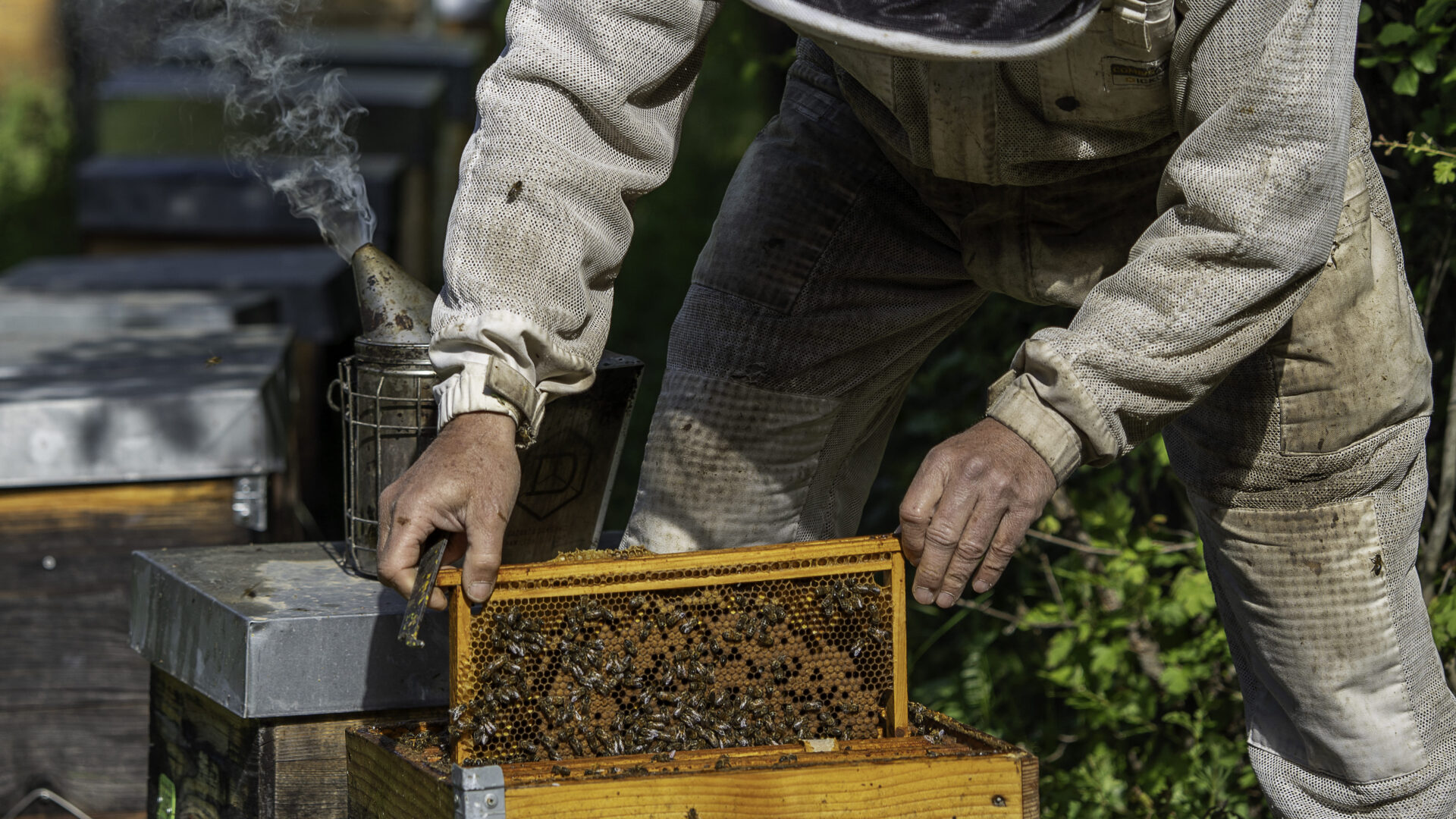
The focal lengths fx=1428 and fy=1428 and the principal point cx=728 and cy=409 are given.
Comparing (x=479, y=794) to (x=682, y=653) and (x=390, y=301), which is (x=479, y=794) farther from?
(x=390, y=301)

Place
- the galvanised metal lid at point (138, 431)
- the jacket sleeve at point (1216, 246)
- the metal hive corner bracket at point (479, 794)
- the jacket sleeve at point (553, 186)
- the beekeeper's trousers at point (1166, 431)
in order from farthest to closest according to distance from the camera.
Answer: the galvanised metal lid at point (138, 431), the beekeeper's trousers at point (1166, 431), the jacket sleeve at point (553, 186), the jacket sleeve at point (1216, 246), the metal hive corner bracket at point (479, 794)

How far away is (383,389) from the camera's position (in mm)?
2299

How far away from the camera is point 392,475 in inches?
91.2

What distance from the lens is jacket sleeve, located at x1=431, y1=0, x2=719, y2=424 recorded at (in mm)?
1756

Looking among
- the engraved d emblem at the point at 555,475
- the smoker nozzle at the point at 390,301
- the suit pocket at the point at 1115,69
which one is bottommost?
the engraved d emblem at the point at 555,475

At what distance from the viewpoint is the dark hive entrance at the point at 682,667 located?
1.67 metres

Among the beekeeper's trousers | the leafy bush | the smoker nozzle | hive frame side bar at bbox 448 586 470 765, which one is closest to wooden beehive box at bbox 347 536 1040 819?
hive frame side bar at bbox 448 586 470 765

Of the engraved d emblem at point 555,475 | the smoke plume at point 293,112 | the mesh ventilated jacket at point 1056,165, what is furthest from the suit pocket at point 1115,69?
the smoke plume at point 293,112

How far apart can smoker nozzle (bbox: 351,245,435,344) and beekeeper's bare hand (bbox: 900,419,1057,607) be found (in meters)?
1.00

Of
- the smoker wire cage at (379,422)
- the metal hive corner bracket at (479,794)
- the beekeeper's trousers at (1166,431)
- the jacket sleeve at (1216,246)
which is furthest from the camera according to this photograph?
the smoker wire cage at (379,422)

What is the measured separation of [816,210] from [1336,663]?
104cm

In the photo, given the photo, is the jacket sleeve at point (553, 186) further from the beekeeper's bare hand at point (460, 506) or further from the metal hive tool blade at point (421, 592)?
the metal hive tool blade at point (421, 592)

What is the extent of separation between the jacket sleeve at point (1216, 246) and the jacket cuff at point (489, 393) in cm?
56

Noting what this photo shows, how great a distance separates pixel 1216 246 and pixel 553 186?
812 millimetres
